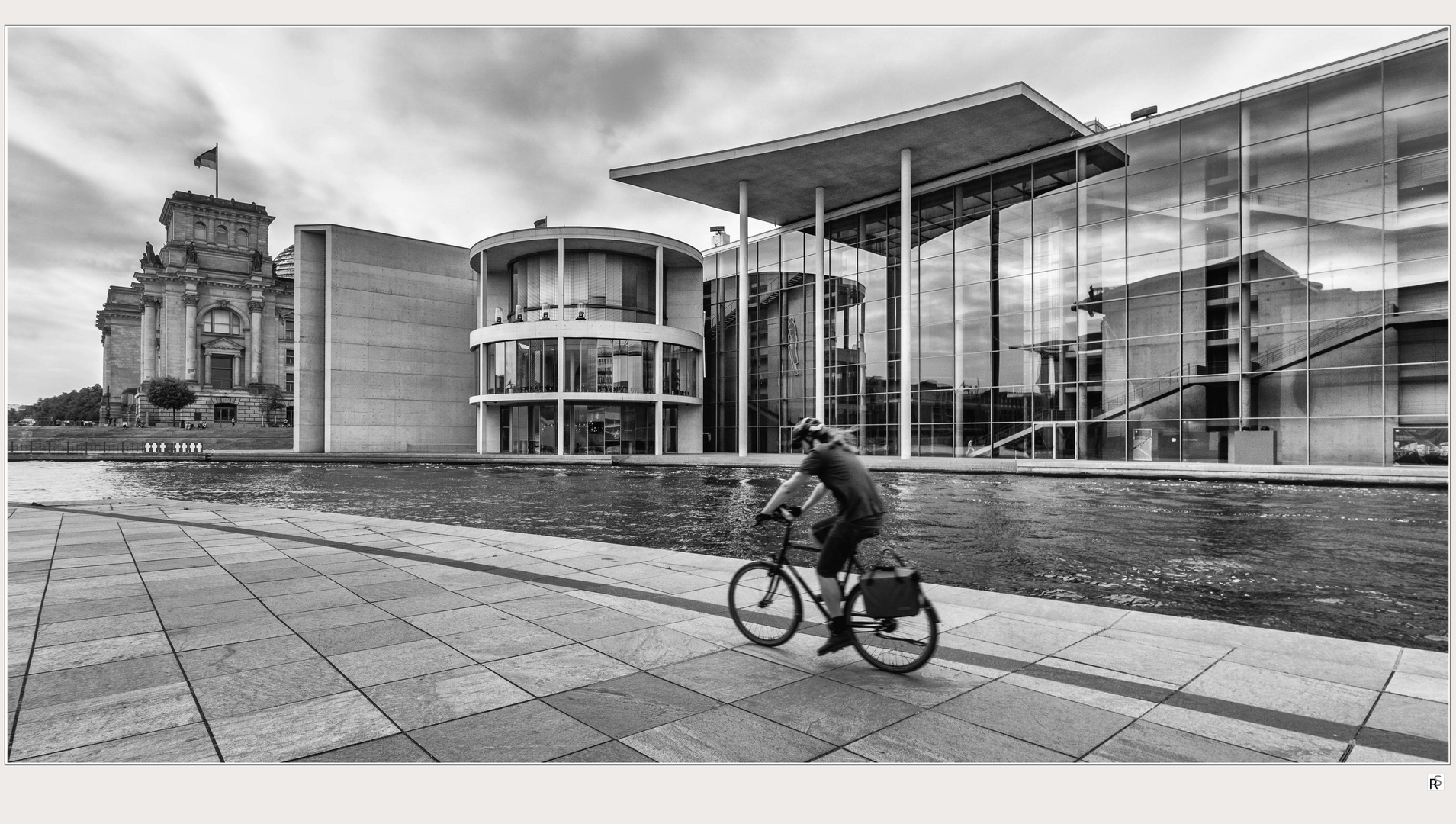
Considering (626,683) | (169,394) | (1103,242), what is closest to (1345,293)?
(1103,242)

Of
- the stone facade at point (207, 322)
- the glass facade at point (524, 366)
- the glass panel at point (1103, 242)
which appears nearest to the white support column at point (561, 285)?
the glass facade at point (524, 366)

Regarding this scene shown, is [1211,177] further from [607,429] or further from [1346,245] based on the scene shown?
[607,429]

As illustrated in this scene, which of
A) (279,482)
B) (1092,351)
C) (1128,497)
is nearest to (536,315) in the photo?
(279,482)

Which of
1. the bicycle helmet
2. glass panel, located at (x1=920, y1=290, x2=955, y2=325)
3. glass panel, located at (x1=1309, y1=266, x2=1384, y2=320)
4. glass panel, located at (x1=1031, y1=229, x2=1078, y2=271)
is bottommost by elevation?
the bicycle helmet

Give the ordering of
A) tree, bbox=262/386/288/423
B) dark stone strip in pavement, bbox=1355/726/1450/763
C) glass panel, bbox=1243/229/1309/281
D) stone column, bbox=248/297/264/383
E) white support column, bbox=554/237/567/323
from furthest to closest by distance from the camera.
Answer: stone column, bbox=248/297/264/383 < tree, bbox=262/386/288/423 < white support column, bbox=554/237/567/323 < glass panel, bbox=1243/229/1309/281 < dark stone strip in pavement, bbox=1355/726/1450/763

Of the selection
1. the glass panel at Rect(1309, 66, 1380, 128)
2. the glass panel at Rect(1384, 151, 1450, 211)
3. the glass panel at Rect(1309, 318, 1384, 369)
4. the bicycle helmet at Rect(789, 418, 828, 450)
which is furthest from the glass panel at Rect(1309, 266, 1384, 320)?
the bicycle helmet at Rect(789, 418, 828, 450)

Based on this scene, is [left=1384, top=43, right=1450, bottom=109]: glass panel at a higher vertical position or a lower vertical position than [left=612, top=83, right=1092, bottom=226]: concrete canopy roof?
lower

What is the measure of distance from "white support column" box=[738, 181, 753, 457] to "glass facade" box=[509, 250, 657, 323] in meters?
8.05

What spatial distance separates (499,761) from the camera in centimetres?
397

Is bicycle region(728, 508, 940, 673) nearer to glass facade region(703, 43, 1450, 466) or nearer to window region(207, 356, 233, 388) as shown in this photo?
glass facade region(703, 43, 1450, 466)

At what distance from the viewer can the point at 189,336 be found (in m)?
99.2

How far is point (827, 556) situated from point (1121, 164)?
115 feet

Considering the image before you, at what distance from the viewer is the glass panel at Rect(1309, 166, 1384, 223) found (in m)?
28.0

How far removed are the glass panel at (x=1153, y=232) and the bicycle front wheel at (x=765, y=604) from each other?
108 ft
